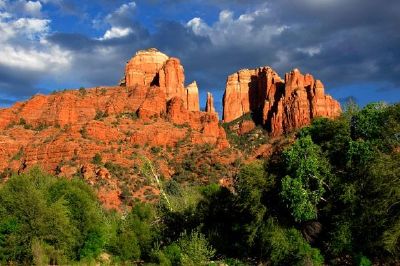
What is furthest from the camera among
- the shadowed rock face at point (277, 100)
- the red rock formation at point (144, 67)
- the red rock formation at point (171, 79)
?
the red rock formation at point (144, 67)

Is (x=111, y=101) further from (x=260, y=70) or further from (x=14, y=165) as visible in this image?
(x=260, y=70)

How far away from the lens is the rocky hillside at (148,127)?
4370 inches

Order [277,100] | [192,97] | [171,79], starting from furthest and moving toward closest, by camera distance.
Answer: [192,97] < [277,100] < [171,79]

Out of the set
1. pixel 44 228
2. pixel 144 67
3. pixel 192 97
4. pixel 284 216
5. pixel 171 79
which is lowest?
pixel 44 228

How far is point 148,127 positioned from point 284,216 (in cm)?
9449

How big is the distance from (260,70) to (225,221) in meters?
147

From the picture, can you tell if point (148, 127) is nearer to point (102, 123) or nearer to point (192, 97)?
point (102, 123)

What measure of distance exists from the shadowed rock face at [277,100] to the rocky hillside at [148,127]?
12.5 inches

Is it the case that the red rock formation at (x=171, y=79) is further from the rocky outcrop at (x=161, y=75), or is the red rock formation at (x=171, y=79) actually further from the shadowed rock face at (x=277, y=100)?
the shadowed rock face at (x=277, y=100)

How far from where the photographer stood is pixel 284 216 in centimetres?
3941

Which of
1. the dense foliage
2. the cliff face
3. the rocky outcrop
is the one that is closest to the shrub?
the cliff face

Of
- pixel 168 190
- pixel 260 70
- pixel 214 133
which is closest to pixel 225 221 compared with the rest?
pixel 168 190

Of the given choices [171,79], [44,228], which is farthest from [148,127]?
[44,228]

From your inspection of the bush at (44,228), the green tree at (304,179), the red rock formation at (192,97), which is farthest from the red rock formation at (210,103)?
the green tree at (304,179)
